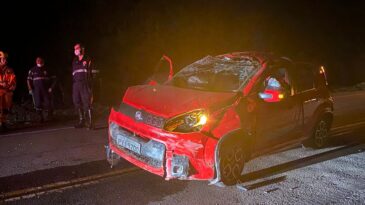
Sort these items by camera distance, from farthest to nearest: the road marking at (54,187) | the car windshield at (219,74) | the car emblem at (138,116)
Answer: the car windshield at (219,74) → the car emblem at (138,116) → the road marking at (54,187)

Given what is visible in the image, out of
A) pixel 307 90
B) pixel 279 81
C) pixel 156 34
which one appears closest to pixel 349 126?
pixel 307 90

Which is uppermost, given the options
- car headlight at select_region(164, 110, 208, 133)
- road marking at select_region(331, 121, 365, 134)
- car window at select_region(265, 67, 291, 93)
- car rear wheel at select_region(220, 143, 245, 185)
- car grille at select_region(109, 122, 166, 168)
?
car window at select_region(265, 67, 291, 93)

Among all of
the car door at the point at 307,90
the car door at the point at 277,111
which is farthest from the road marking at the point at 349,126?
the car door at the point at 277,111

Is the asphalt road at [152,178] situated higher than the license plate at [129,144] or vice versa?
the license plate at [129,144]

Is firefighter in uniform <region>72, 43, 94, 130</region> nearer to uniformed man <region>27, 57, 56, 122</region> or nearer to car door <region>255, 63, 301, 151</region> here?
uniformed man <region>27, 57, 56, 122</region>

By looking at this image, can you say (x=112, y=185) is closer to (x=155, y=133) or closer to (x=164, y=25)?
(x=155, y=133)

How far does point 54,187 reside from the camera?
537 cm

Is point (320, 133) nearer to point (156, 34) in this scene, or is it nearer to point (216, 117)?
point (216, 117)

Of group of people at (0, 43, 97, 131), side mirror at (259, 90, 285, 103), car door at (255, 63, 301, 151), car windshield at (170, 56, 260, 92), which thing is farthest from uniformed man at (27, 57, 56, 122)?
side mirror at (259, 90, 285, 103)

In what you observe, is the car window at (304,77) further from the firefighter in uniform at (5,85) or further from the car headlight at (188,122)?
the firefighter in uniform at (5,85)

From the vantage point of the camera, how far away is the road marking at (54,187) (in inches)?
199

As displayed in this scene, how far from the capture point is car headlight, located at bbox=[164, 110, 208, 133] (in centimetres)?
516

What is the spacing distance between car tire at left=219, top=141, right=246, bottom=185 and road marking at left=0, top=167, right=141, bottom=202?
1.45m

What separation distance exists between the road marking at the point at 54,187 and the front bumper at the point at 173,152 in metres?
0.72
